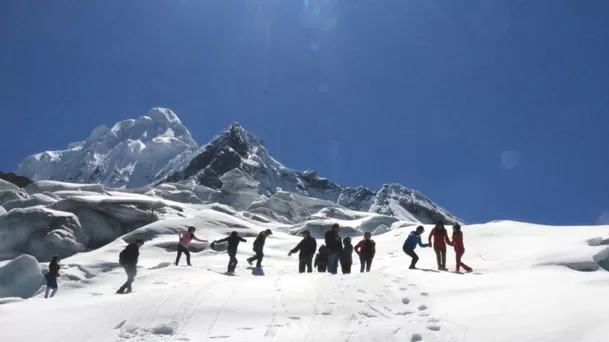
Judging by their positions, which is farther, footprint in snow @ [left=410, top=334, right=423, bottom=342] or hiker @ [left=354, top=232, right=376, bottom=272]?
hiker @ [left=354, top=232, right=376, bottom=272]

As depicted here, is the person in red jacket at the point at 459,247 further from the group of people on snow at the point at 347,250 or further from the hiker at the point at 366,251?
the hiker at the point at 366,251

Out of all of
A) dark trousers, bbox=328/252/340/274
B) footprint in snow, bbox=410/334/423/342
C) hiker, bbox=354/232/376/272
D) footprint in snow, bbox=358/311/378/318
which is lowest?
footprint in snow, bbox=410/334/423/342

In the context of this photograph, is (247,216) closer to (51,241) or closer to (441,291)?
(51,241)

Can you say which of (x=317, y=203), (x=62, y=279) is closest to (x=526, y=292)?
(x=62, y=279)

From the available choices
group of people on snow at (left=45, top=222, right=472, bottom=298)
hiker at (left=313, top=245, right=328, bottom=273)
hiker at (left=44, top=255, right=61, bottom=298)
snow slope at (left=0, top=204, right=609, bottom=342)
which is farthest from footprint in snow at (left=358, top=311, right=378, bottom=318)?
hiker at (left=44, top=255, right=61, bottom=298)

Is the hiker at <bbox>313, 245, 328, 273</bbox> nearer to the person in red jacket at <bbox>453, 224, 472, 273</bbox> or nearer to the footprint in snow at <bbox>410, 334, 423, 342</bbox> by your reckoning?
the person in red jacket at <bbox>453, 224, 472, 273</bbox>

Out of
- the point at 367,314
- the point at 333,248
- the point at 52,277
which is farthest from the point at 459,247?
the point at 52,277

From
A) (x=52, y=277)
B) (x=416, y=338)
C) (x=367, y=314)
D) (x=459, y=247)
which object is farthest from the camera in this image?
(x=459, y=247)

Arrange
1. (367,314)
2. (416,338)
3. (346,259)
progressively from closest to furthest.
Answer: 1. (416,338)
2. (367,314)
3. (346,259)

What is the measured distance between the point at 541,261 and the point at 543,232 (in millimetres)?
11005

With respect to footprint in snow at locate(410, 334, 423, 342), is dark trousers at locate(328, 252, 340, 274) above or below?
above

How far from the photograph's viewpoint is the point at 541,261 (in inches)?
823

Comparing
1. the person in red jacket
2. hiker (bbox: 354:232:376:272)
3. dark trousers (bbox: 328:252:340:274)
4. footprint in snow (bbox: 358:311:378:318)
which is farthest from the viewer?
dark trousers (bbox: 328:252:340:274)

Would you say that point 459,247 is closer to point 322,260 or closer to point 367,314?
point 322,260
